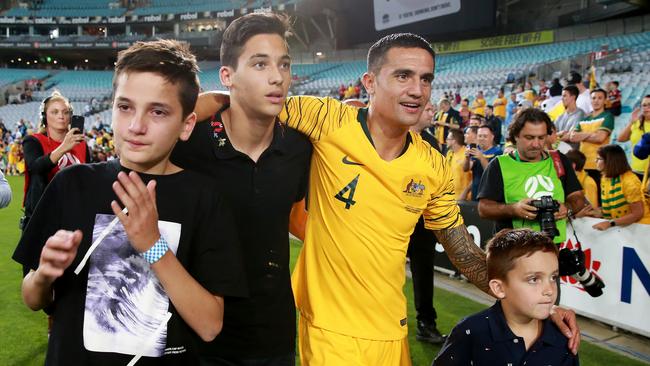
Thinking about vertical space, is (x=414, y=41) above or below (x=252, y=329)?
above

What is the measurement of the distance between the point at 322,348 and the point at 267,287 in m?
0.39

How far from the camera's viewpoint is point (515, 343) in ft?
6.90

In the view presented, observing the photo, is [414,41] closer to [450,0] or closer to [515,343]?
[515,343]

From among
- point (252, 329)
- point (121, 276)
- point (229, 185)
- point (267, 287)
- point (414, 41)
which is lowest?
point (252, 329)

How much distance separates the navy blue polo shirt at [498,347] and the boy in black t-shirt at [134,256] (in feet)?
3.43

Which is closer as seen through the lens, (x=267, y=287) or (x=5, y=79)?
(x=267, y=287)

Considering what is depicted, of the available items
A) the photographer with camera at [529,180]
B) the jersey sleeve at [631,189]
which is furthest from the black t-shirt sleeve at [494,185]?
the jersey sleeve at [631,189]

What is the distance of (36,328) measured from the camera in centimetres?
465

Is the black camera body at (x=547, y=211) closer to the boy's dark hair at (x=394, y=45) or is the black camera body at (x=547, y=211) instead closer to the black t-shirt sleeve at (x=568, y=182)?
the black t-shirt sleeve at (x=568, y=182)

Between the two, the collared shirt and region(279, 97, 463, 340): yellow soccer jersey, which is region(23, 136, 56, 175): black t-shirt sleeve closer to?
the collared shirt

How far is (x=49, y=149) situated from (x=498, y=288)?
399cm

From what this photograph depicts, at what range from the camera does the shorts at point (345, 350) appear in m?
2.14

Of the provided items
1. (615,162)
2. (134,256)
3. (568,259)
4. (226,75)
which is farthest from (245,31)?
(615,162)

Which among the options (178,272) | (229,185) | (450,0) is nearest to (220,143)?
(229,185)
